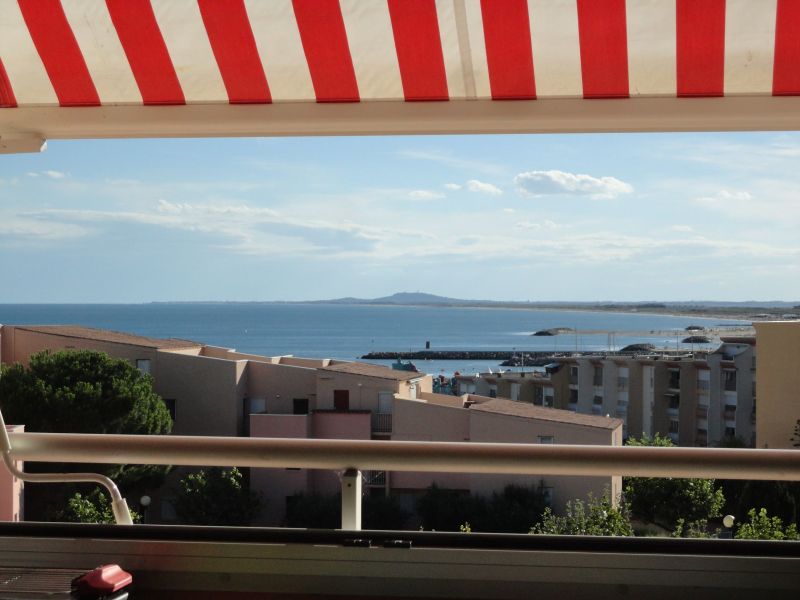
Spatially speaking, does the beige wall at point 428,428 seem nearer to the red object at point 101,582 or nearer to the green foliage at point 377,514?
the green foliage at point 377,514

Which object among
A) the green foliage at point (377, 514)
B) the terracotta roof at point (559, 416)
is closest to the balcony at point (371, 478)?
the green foliage at point (377, 514)

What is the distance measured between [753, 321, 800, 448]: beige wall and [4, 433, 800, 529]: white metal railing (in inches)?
152

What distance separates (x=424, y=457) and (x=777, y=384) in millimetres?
5232

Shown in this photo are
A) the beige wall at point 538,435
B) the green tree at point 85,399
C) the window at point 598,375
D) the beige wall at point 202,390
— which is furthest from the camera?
the window at point 598,375

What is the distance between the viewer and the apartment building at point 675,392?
1354 centimetres

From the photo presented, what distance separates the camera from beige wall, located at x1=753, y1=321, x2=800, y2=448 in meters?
5.48

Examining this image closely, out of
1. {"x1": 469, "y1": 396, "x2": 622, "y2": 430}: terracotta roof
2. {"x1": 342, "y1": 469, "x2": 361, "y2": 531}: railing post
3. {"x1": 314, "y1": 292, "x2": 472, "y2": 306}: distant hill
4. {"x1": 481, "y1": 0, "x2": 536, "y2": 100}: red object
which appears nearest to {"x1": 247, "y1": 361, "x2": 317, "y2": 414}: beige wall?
{"x1": 469, "y1": 396, "x2": 622, "y2": 430}: terracotta roof

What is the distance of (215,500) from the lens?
9.91 metres

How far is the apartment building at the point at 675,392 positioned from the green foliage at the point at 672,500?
19.8 ft

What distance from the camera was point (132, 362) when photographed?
16.4 m

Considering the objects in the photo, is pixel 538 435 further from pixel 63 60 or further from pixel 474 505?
pixel 63 60

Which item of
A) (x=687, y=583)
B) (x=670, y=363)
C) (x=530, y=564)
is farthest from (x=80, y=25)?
(x=670, y=363)

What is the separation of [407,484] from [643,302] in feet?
86.1

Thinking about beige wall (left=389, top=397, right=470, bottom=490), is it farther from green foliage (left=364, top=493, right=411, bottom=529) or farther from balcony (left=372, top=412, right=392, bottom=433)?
green foliage (left=364, top=493, right=411, bottom=529)
